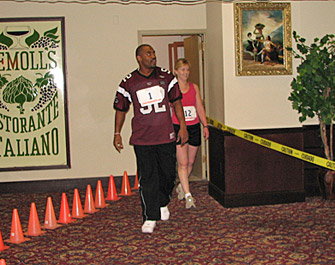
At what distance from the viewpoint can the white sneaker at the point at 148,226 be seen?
436 centimetres

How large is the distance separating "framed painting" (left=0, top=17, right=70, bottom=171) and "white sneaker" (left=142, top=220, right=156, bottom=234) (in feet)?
8.76

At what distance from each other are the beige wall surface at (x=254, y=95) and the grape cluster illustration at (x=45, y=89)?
2.46 meters

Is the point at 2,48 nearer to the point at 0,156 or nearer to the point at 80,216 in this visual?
the point at 0,156

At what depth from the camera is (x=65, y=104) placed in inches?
264

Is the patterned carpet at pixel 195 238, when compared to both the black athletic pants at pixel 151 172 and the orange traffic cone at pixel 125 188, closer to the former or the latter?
the black athletic pants at pixel 151 172

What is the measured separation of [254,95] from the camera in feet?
18.1

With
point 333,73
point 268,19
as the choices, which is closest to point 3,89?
point 268,19

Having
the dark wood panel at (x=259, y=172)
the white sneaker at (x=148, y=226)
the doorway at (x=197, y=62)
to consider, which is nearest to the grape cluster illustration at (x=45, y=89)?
the doorway at (x=197, y=62)

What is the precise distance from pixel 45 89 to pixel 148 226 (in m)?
3.06

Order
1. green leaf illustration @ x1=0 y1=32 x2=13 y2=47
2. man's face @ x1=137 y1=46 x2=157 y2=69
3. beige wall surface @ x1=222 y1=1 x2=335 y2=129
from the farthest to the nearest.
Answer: green leaf illustration @ x1=0 y1=32 x2=13 y2=47 → beige wall surface @ x1=222 y1=1 x2=335 y2=129 → man's face @ x1=137 y1=46 x2=157 y2=69

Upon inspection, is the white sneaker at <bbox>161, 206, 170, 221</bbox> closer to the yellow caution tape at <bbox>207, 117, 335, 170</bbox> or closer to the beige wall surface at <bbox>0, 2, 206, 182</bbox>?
the yellow caution tape at <bbox>207, 117, 335, 170</bbox>

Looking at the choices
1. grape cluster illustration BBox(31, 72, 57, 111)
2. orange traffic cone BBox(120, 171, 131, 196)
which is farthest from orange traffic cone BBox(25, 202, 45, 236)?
grape cluster illustration BBox(31, 72, 57, 111)

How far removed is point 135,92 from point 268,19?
1.89m

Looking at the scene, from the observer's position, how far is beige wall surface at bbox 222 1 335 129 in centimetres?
545
